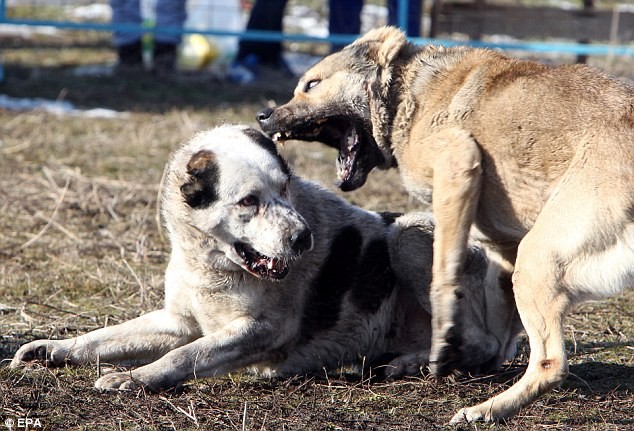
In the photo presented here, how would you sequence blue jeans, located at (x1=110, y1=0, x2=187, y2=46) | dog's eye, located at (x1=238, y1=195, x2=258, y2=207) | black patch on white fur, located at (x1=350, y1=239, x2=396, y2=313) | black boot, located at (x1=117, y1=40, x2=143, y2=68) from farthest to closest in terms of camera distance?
black boot, located at (x1=117, y1=40, x2=143, y2=68)
blue jeans, located at (x1=110, y1=0, x2=187, y2=46)
black patch on white fur, located at (x1=350, y1=239, x2=396, y2=313)
dog's eye, located at (x1=238, y1=195, x2=258, y2=207)

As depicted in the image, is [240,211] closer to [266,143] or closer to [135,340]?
[266,143]

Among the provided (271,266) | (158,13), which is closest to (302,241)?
(271,266)

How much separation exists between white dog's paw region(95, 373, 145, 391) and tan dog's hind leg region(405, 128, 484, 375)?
1.16 m

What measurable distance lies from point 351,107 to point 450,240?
909mm

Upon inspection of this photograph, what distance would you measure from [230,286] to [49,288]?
154cm

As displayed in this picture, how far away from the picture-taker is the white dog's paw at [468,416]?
10.8 feet

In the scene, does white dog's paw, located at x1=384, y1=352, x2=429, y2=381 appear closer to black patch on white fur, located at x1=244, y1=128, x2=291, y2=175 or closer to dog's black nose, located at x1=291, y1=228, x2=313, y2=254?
dog's black nose, located at x1=291, y1=228, x2=313, y2=254

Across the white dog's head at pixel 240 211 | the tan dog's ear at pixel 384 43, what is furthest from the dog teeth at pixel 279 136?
the tan dog's ear at pixel 384 43

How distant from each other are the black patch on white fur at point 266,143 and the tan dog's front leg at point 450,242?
663 millimetres

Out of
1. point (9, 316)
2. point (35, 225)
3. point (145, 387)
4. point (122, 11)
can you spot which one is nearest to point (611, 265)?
point (145, 387)

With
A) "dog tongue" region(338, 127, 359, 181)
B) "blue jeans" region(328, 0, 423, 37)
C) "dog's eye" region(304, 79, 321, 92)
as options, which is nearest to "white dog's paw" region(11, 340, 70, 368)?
"dog tongue" region(338, 127, 359, 181)

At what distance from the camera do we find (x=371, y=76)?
426cm

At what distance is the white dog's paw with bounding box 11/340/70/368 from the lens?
3.84 meters

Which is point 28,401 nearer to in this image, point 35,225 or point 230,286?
point 230,286
